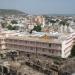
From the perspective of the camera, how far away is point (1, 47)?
3384 cm

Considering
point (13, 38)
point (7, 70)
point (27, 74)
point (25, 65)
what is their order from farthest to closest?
point (13, 38) < point (25, 65) < point (7, 70) < point (27, 74)

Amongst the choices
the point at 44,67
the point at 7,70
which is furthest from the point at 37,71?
the point at 7,70

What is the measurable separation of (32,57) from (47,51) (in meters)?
1.96

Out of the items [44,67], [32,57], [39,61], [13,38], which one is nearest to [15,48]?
[13,38]

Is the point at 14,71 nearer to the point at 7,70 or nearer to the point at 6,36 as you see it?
the point at 7,70

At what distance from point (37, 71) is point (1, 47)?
36.3 feet

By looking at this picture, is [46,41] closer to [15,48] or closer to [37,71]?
[15,48]

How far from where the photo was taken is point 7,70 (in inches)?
947

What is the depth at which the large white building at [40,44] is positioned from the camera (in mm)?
29734

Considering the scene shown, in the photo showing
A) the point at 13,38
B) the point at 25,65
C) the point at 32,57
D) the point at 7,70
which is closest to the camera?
the point at 7,70

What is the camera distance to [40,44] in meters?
30.9

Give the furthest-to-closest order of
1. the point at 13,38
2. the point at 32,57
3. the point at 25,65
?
1. the point at 13,38
2. the point at 32,57
3. the point at 25,65

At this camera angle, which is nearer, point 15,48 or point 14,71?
point 14,71

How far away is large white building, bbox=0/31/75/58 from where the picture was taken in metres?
29.7
